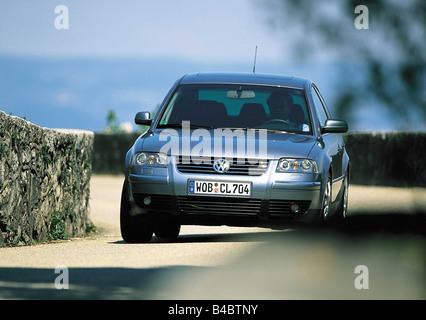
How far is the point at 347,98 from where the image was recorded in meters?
12.6

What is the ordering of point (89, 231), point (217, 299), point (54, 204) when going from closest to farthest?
point (217, 299)
point (54, 204)
point (89, 231)

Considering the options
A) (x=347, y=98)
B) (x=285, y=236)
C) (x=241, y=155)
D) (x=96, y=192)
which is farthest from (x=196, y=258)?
(x=96, y=192)

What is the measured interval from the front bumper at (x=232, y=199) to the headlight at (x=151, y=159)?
6 cm

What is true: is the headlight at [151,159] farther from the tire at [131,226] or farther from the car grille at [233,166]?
the tire at [131,226]

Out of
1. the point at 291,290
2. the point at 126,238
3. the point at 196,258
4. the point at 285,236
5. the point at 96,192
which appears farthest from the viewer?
the point at 96,192

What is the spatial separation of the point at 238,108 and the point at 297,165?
1530mm

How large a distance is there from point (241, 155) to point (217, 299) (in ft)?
10.8

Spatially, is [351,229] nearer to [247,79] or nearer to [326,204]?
[326,204]

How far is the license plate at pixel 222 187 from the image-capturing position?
33.6ft

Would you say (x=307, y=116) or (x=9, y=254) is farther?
(x=307, y=116)

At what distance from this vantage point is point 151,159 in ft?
34.3

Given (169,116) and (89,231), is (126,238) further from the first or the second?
(89,231)

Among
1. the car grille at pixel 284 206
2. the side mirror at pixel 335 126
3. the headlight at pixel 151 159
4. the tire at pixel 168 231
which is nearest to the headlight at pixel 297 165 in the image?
the car grille at pixel 284 206

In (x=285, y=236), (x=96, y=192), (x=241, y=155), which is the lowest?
(x=96, y=192)
